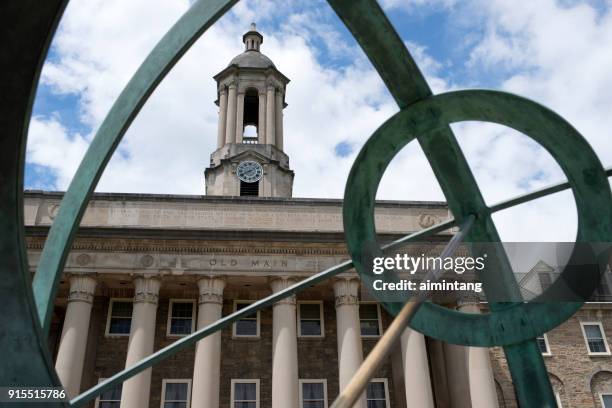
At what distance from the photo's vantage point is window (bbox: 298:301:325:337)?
29959 millimetres

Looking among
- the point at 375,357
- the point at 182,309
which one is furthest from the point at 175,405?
the point at 375,357

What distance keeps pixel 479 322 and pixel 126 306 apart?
2573 cm

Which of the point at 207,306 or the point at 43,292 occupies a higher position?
the point at 207,306

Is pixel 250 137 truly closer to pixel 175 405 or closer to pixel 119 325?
pixel 119 325

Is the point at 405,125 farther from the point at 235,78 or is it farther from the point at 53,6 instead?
the point at 235,78

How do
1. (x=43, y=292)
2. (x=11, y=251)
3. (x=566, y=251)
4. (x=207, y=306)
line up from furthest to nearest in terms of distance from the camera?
(x=207, y=306), (x=566, y=251), (x=43, y=292), (x=11, y=251)

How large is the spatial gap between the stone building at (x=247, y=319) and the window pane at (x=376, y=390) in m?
0.07

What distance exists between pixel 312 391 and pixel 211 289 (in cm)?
739

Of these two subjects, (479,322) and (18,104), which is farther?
(479,322)

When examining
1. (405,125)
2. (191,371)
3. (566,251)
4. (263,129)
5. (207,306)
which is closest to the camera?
(405,125)

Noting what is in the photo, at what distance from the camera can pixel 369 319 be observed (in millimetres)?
30562

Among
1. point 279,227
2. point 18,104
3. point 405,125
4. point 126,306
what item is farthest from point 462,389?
point 18,104

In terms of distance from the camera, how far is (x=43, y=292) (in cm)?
572

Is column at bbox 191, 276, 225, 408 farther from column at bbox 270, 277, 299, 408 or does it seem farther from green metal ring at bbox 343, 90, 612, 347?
green metal ring at bbox 343, 90, 612, 347
